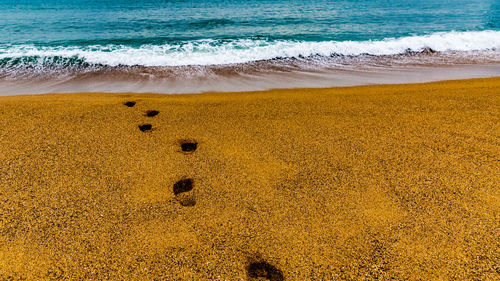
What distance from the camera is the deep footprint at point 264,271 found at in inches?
78.7

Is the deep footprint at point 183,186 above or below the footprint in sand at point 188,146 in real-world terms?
below

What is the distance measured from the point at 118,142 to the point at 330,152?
2897 mm

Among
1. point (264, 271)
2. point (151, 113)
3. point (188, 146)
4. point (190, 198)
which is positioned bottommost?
point (264, 271)

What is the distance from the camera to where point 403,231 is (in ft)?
7.49

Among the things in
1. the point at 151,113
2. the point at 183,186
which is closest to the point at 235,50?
the point at 151,113

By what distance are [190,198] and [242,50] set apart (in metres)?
8.02

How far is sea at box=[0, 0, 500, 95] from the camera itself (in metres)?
6.94

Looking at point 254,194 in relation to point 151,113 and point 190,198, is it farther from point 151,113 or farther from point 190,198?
point 151,113

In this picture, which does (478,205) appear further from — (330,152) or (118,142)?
(118,142)

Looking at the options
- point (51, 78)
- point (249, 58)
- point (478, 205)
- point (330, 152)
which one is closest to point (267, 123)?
point (330, 152)

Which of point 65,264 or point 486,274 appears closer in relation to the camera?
point 486,274

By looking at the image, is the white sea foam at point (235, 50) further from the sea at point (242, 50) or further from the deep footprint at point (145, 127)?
the deep footprint at point (145, 127)

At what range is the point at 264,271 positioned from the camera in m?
2.04

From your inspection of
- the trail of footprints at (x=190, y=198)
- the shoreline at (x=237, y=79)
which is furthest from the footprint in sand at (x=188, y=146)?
the shoreline at (x=237, y=79)
